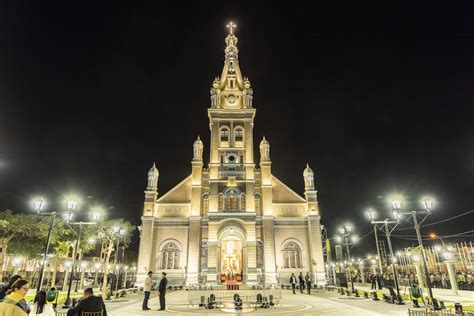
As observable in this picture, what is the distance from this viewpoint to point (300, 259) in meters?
31.9

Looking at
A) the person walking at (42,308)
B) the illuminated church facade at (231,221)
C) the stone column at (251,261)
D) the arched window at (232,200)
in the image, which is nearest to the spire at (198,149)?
the illuminated church facade at (231,221)

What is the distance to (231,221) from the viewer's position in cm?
3108

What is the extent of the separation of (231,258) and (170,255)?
680 centimetres

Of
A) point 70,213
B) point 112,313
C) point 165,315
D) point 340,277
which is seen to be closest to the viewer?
point 165,315

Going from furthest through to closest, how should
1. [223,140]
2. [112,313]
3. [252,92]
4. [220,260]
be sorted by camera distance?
[252,92] < [223,140] < [220,260] < [112,313]

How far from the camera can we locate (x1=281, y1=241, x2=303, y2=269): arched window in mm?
31562

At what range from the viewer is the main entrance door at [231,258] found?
3163 cm

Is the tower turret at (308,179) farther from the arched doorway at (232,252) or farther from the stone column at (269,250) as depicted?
the arched doorway at (232,252)

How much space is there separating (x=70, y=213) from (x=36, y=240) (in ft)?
54.6

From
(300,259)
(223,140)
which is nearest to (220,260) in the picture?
(300,259)

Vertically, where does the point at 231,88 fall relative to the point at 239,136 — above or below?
above

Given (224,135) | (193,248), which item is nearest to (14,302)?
(193,248)

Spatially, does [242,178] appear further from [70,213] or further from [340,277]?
[70,213]

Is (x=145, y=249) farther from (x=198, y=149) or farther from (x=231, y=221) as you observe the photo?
(x=198, y=149)
